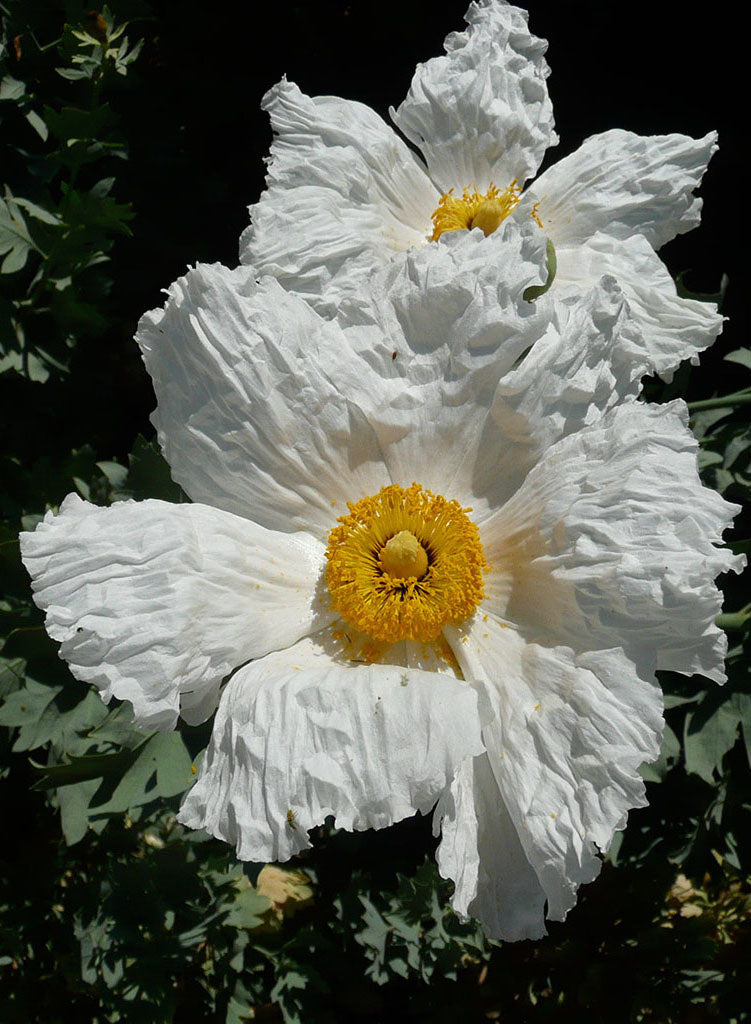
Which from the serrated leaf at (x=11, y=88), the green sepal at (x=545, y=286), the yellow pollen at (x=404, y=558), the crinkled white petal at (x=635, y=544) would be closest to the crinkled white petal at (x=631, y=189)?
the green sepal at (x=545, y=286)

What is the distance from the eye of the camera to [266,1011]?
2.77 meters

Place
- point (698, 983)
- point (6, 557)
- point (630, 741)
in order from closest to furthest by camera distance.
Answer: point (630, 741) < point (6, 557) < point (698, 983)

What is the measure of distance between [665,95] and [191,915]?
270 cm

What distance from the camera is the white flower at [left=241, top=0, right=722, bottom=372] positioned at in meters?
1.91

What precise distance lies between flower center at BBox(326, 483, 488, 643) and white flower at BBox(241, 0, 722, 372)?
1.54 ft

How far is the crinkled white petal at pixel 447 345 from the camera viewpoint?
1.64 meters

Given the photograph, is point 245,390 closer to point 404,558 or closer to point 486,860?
point 404,558

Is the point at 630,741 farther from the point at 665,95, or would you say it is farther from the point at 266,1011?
the point at 665,95

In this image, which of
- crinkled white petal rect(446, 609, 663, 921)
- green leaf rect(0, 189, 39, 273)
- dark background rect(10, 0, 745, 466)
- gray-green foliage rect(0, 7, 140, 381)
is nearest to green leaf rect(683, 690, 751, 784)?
crinkled white petal rect(446, 609, 663, 921)

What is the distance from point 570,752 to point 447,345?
2.40 feet

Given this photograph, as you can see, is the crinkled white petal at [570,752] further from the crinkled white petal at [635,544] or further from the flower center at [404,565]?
the flower center at [404,565]

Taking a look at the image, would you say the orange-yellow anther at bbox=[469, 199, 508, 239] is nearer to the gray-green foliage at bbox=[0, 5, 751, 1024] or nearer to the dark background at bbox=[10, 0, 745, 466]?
the gray-green foliage at bbox=[0, 5, 751, 1024]

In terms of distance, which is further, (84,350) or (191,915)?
(84,350)

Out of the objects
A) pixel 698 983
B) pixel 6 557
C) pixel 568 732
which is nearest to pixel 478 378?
pixel 568 732
